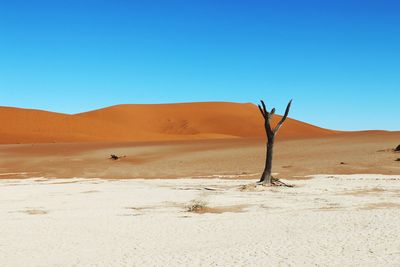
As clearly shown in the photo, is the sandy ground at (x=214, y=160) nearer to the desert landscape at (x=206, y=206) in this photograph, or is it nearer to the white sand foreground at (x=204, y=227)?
the desert landscape at (x=206, y=206)

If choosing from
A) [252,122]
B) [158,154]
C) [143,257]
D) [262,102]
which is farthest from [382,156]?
[252,122]

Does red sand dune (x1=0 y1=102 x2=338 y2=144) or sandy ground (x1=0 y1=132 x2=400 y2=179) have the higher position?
red sand dune (x1=0 y1=102 x2=338 y2=144)

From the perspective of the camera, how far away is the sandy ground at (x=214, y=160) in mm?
28234

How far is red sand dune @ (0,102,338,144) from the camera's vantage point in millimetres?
74056

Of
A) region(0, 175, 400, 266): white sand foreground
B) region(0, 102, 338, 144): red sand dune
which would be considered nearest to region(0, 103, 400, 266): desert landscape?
region(0, 175, 400, 266): white sand foreground

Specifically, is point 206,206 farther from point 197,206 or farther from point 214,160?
point 214,160

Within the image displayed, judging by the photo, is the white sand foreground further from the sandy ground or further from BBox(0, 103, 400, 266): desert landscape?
the sandy ground

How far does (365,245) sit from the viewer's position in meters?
10.0

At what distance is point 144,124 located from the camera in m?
98.0

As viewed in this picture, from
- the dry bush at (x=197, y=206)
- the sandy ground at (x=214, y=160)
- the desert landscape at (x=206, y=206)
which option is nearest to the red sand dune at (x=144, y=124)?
the sandy ground at (x=214, y=160)

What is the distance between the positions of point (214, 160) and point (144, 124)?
215 feet

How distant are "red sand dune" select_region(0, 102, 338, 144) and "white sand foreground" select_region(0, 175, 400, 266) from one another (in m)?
47.2

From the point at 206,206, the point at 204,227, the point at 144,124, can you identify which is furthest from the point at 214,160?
the point at 144,124

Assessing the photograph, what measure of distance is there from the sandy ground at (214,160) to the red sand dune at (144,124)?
24.3 m
